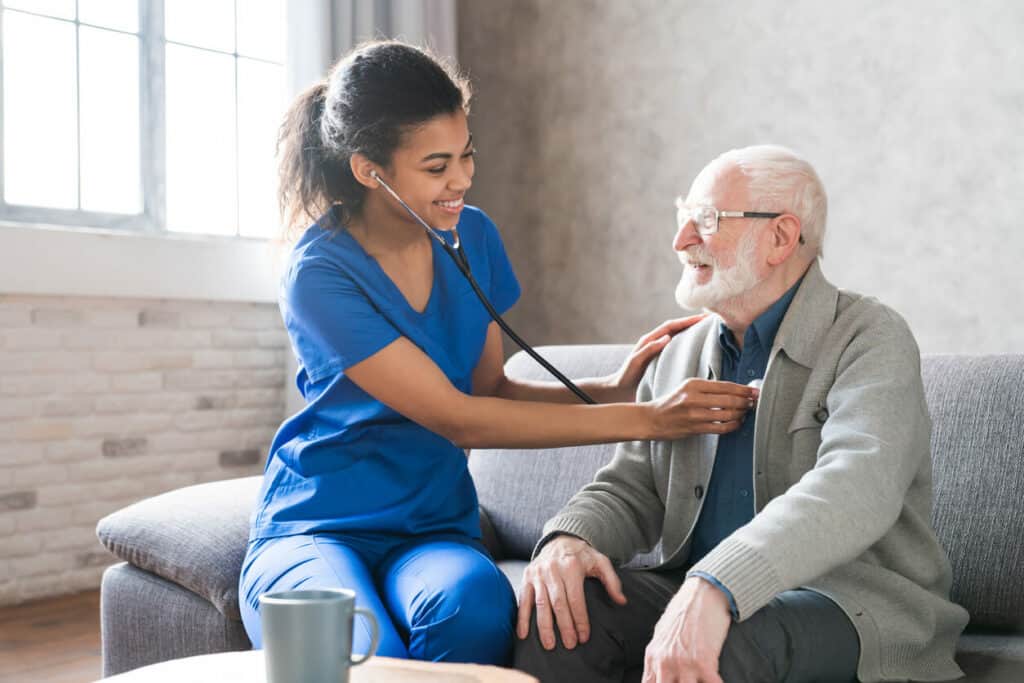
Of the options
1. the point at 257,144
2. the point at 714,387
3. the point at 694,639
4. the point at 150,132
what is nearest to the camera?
the point at 694,639

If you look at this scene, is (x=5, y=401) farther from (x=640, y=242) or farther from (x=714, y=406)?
(x=714, y=406)

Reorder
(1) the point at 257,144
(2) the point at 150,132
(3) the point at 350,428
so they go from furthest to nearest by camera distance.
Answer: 1. (1) the point at 257,144
2. (2) the point at 150,132
3. (3) the point at 350,428

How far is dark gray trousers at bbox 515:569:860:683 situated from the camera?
1.30 metres

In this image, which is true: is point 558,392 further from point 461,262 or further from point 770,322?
point 770,322

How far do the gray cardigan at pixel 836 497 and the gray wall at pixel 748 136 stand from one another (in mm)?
1657

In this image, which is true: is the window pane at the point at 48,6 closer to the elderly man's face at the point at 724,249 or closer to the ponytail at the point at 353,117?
the ponytail at the point at 353,117

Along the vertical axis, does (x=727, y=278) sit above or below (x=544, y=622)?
above

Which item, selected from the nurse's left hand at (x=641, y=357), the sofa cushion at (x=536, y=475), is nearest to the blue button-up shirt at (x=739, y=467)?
the nurse's left hand at (x=641, y=357)

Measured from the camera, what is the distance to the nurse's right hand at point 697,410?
1526mm

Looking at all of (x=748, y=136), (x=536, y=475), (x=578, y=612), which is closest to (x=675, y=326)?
(x=536, y=475)

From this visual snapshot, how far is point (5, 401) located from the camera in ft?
10.2

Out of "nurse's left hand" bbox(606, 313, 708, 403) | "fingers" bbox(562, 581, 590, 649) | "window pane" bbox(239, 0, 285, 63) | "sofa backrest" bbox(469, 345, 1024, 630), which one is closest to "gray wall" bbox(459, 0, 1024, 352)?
"window pane" bbox(239, 0, 285, 63)

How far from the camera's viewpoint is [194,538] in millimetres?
1903

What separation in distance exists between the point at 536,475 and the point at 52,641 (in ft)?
4.73
